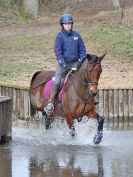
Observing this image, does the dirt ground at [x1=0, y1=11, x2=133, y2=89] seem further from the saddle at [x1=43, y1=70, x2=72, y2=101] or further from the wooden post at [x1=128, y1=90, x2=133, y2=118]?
the saddle at [x1=43, y1=70, x2=72, y2=101]

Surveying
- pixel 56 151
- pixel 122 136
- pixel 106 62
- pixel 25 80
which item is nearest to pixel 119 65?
pixel 106 62

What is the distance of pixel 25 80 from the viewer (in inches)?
925

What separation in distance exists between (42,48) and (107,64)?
17.1ft

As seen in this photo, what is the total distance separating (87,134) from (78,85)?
4.26 feet

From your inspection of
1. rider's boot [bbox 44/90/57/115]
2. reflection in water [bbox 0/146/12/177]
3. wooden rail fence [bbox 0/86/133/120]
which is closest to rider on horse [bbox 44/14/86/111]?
rider's boot [bbox 44/90/57/115]

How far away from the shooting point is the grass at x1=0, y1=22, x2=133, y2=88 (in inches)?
1011

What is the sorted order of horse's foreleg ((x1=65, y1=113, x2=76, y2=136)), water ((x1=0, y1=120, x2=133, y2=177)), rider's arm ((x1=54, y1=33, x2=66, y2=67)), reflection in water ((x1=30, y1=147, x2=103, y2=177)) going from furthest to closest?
rider's arm ((x1=54, y1=33, x2=66, y2=67)) < horse's foreleg ((x1=65, y1=113, x2=76, y2=136)) < water ((x1=0, y1=120, x2=133, y2=177)) < reflection in water ((x1=30, y1=147, x2=103, y2=177))

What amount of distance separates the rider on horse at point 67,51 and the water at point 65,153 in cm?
131

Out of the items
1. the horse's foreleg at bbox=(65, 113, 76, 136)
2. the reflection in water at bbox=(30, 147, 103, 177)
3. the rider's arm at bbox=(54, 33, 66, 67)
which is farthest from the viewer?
the rider's arm at bbox=(54, 33, 66, 67)

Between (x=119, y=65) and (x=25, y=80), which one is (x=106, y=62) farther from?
(x=25, y=80)

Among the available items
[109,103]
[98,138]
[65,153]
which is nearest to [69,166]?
[65,153]

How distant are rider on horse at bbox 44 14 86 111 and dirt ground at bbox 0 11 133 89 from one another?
17.9 ft

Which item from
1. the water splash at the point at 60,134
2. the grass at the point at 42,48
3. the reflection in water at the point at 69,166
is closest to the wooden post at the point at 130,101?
the water splash at the point at 60,134

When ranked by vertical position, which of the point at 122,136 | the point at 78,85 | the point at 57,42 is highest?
the point at 57,42
